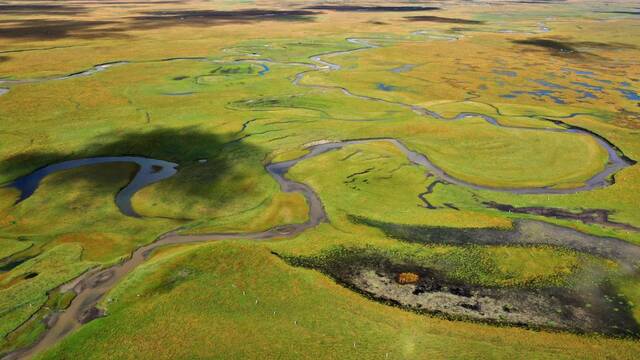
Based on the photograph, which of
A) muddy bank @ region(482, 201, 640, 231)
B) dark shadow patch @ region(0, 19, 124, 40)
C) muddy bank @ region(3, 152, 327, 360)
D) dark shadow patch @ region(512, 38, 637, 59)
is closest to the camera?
muddy bank @ region(3, 152, 327, 360)

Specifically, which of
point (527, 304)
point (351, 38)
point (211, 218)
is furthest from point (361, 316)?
point (351, 38)

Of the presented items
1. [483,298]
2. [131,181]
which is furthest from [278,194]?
[483,298]

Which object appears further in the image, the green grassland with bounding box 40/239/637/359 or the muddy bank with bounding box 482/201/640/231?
the muddy bank with bounding box 482/201/640/231

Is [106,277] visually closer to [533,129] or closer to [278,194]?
[278,194]

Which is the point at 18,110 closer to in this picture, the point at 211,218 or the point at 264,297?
the point at 211,218

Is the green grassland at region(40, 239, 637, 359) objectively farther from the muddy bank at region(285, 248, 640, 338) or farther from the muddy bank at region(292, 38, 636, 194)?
the muddy bank at region(292, 38, 636, 194)

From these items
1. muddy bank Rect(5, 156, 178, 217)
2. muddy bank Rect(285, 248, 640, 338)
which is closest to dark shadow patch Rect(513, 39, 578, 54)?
muddy bank Rect(285, 248, 640, 338)

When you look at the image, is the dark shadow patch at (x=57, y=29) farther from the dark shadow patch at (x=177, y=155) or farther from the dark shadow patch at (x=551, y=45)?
the dark shadow patch at (x=551, y=45)
